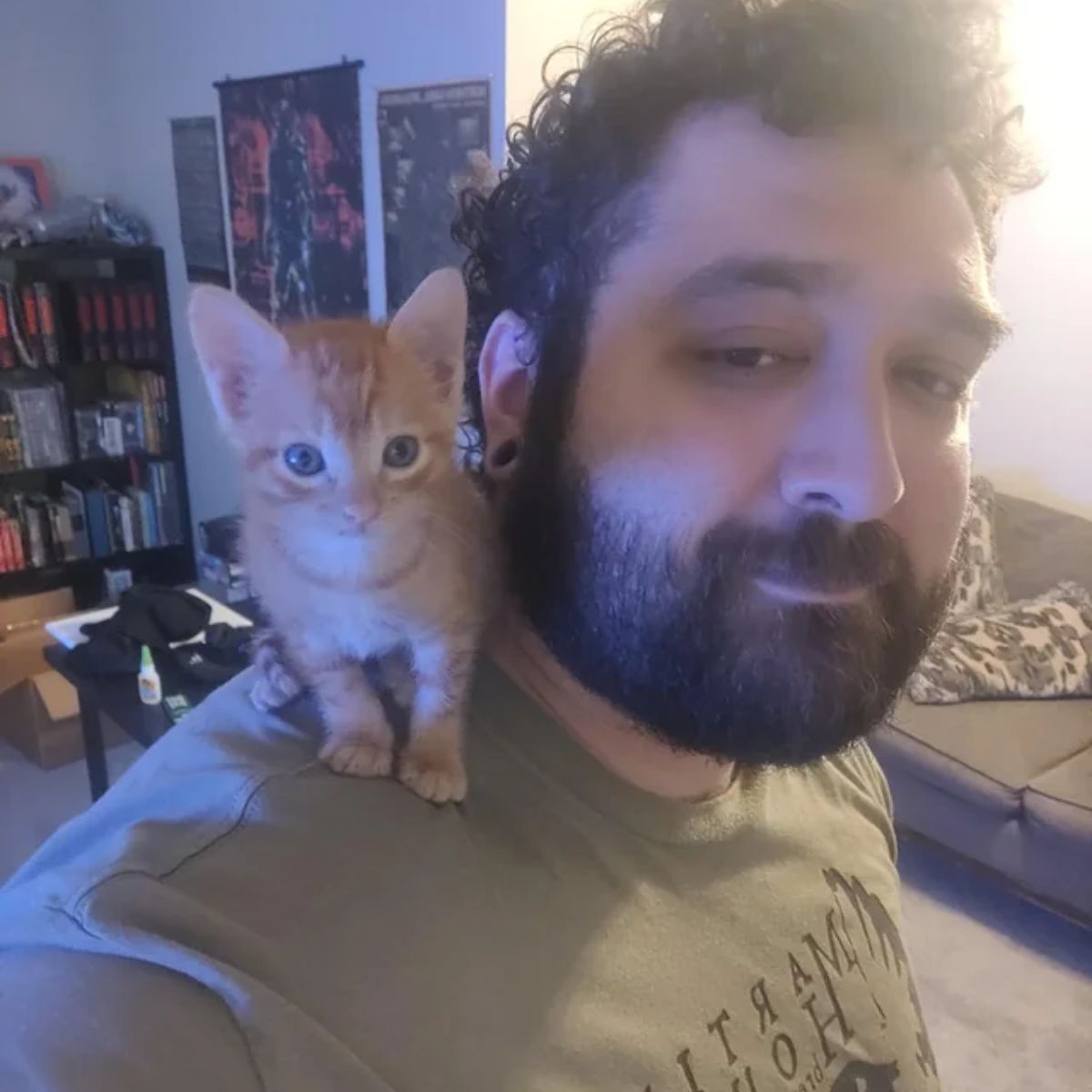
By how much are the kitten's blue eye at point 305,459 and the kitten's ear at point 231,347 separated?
60 mm

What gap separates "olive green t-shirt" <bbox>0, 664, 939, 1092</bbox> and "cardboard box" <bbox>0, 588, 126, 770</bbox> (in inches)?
99.5

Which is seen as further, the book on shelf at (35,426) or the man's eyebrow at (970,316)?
the book on shelf at (35,426)

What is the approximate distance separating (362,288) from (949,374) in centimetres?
235

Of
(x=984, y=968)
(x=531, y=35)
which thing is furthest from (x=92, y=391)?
(x=984, y=968)

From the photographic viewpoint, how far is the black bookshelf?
359 cm

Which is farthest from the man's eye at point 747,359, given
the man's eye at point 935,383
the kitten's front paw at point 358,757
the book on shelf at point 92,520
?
the book on shelf at point 92,520

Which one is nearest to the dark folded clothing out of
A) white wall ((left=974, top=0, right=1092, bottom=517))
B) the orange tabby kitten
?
the orange tabby kitten

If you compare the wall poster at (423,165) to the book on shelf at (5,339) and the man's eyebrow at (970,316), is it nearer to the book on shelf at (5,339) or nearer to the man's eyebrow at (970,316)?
the book on shelf at (5,339)

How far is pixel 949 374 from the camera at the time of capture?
79 cm

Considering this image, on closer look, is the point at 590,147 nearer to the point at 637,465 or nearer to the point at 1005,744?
the point at 637,465

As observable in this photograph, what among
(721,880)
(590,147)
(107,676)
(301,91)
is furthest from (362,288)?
(721,880)

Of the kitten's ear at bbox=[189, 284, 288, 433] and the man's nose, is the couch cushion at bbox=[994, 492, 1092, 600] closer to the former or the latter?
the man's nose

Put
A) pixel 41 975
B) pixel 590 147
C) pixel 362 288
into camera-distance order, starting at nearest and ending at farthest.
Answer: pixel 41 975
pixel 590 147
pixel 362 288

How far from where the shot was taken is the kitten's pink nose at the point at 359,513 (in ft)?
2.46
